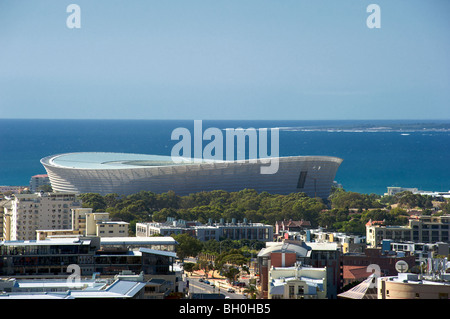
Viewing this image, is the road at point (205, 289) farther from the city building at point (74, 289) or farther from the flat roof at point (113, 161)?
the flat roof at point (113, 161)

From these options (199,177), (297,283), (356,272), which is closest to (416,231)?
(356,272)

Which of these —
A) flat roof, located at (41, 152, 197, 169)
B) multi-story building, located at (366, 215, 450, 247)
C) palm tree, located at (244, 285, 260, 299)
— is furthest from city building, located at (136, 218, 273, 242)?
flat roof, located at (41, 152, 197, 169)

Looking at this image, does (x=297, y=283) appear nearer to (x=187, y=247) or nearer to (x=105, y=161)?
(x=187, y=247)

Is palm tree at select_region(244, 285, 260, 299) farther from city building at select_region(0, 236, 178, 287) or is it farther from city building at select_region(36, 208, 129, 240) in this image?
city building at select_region(36, 208, 129, 240)

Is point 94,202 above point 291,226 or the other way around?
above
